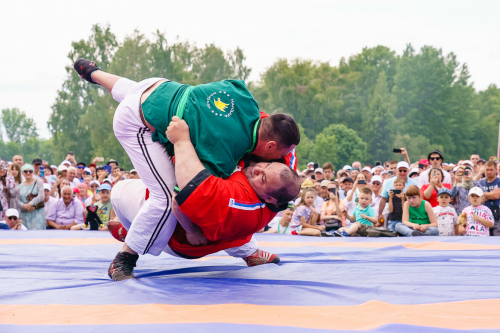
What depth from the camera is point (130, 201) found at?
3006 mm

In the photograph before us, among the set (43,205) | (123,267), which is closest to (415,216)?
(123,267)

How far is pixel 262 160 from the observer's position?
281 centimetres

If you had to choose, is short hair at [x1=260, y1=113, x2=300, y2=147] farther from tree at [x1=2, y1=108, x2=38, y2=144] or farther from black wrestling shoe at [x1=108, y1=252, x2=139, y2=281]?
tree at [x1=2, y1=108, x2=38, y2=144]

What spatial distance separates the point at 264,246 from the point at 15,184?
14.4 feet

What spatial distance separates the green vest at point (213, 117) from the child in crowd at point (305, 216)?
3.90m

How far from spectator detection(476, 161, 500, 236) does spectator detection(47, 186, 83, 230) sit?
549 centimetres

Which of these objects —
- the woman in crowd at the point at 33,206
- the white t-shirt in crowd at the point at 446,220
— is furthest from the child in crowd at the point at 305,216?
the woman in crowd at the point at 33,206

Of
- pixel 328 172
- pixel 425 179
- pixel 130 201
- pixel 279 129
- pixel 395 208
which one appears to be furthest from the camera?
pixel 328 172

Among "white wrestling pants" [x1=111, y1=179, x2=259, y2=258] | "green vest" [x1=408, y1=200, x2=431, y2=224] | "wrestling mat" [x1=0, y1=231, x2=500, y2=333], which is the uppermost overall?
"white wrestling pants" [x1=111, y1=179, x2=259, y2=258]

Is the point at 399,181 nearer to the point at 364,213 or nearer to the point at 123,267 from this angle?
the point at 364,213

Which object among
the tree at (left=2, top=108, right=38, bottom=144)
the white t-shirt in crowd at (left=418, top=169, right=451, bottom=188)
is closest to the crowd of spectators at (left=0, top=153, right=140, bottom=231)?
the white t-shirt in crowd at (left=418, top=169, right=451, bottom=188)

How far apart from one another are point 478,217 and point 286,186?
4.00 meters

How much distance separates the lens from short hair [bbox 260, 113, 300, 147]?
2629 mm

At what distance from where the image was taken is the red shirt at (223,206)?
7.71 feet
